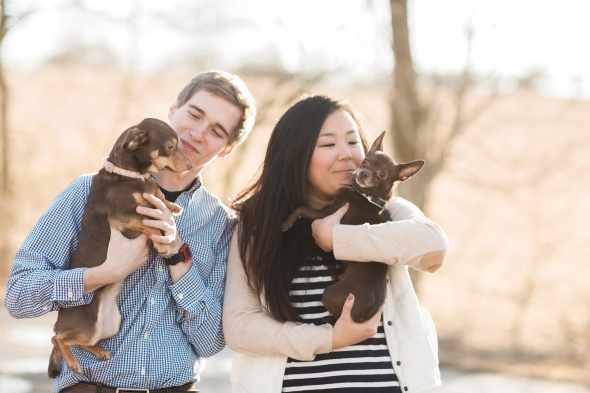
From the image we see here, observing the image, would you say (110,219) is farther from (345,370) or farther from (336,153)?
(345,370)

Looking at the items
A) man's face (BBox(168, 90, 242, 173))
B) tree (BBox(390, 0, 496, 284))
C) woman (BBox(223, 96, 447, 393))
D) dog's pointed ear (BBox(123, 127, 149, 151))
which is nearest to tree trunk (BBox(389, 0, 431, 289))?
tree (BBox(390, 0, 496, 284))

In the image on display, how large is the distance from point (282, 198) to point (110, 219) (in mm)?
873

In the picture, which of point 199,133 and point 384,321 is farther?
point 199,133

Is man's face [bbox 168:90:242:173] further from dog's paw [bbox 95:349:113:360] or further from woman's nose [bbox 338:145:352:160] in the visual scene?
dog's paw [bbox 95:349:113:360]

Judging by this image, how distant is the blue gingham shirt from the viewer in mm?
3156

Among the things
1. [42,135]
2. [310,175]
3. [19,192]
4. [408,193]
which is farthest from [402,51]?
[42,135]

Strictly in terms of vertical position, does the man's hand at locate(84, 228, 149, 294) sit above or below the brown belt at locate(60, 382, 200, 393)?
above

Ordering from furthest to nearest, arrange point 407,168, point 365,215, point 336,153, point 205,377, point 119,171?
point 205,377 < point 407,168 < point 365,215 < point 336,153 < point 119,171

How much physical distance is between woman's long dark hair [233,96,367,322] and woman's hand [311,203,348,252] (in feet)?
0.50

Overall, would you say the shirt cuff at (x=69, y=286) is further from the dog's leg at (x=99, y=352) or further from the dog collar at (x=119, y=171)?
the dog collar at (x=119, y=171)

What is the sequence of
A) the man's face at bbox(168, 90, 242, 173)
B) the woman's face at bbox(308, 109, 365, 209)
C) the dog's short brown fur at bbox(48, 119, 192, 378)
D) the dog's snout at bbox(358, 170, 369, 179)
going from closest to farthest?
the dog's short brown fur at bbox(48, 119, 192, 378), the man's face at bbox(168, 90, 242, 173), the woman's face at bbox(308, 109, 365, 209), the dog's snout at bbox(358, 170, 369, 179)

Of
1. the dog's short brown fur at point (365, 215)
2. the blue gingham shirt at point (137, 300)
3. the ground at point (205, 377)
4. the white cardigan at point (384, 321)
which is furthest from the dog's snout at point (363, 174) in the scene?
the ground at point (205, 377)

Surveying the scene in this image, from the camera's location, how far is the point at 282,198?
3787mm

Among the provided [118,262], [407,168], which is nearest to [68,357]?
[118,262]
